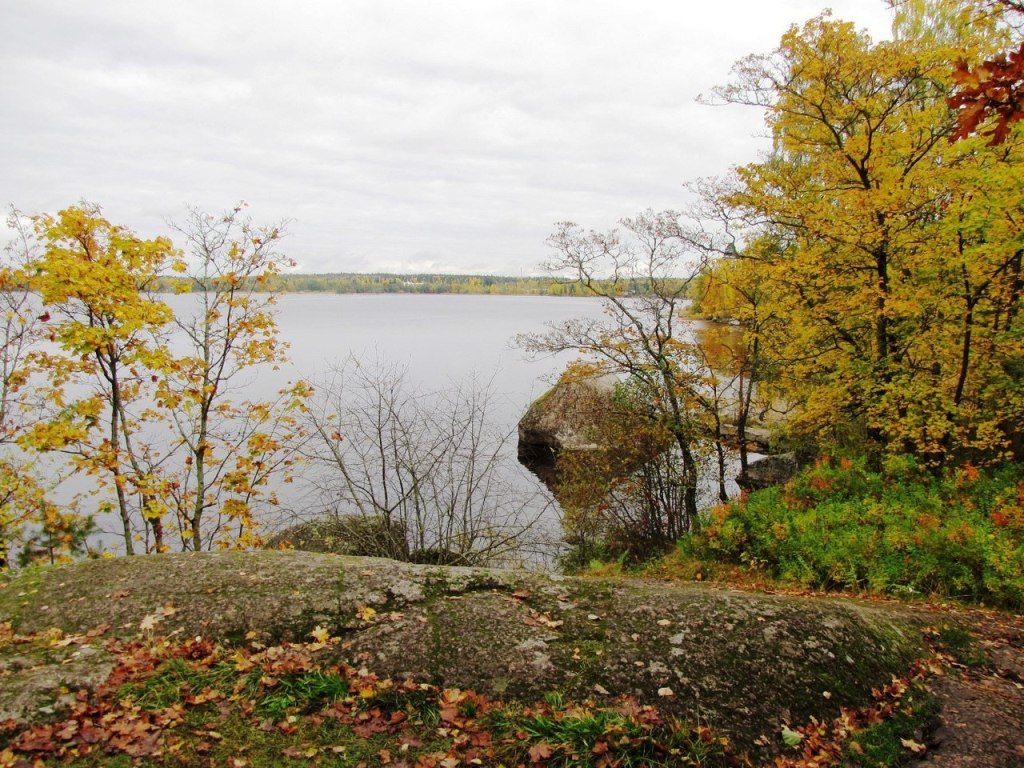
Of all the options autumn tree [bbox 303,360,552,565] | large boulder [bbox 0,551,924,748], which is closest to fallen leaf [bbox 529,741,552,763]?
large boulder [bbox 0,551,924,748]

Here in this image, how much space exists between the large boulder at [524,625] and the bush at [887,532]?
2.67 meters

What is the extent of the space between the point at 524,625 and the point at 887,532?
6631 mm

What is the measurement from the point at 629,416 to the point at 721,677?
40.3ft

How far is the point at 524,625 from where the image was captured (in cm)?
511

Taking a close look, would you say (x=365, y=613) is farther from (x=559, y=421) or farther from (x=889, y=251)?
(x=559, y=421)

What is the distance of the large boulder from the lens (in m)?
4.43

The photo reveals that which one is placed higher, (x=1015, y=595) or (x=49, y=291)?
(x=49, y=291)

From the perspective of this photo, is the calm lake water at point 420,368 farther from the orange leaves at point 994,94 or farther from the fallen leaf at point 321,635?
the orange leaves at point 994,94

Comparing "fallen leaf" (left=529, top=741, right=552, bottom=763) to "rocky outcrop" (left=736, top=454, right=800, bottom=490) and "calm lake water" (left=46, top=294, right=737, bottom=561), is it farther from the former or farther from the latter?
"rocky outcrop" (left=736, top=454, right=800, bottom=490)

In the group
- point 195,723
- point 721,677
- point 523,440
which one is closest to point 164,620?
point 195,723

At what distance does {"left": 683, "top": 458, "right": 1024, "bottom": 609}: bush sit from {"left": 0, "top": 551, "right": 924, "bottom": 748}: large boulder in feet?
8.75

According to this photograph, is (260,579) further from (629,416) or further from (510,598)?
(629,416)

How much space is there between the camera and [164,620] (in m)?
5.24

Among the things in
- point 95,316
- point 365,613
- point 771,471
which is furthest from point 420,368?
point 365,613
